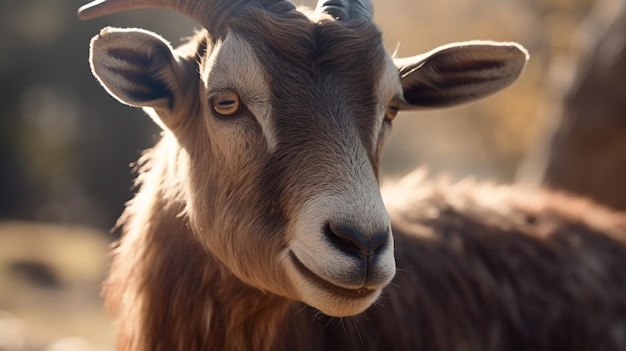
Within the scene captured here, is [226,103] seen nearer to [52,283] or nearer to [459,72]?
[459,72]

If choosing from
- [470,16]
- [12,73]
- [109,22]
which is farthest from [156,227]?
[12,73]

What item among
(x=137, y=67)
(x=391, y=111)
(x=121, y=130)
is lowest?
(x=121, y=130)

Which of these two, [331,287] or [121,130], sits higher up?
[331,287]

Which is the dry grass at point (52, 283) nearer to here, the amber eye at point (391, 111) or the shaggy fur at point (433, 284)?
the shaggy fur at point (433, 284)

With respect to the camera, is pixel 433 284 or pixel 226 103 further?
pixel 433 284

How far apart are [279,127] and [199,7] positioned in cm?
90

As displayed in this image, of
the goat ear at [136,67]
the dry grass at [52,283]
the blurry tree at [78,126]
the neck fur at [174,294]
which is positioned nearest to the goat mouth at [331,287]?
the neck fur at [174,294]

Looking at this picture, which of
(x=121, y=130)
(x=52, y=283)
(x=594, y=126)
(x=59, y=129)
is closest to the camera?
(x=594, y=126)

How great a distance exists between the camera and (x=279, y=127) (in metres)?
3.97

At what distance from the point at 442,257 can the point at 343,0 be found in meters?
1.90

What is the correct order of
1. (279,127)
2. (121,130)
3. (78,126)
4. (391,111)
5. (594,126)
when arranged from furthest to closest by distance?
(78,126) < (121,130) < (594,126) < (391,111) < (279,127)

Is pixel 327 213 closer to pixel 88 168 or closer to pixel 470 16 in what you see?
pixel 470 16

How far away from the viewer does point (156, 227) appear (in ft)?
15.8

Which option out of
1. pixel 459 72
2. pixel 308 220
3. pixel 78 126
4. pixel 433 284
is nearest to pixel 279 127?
pixel 308 220
